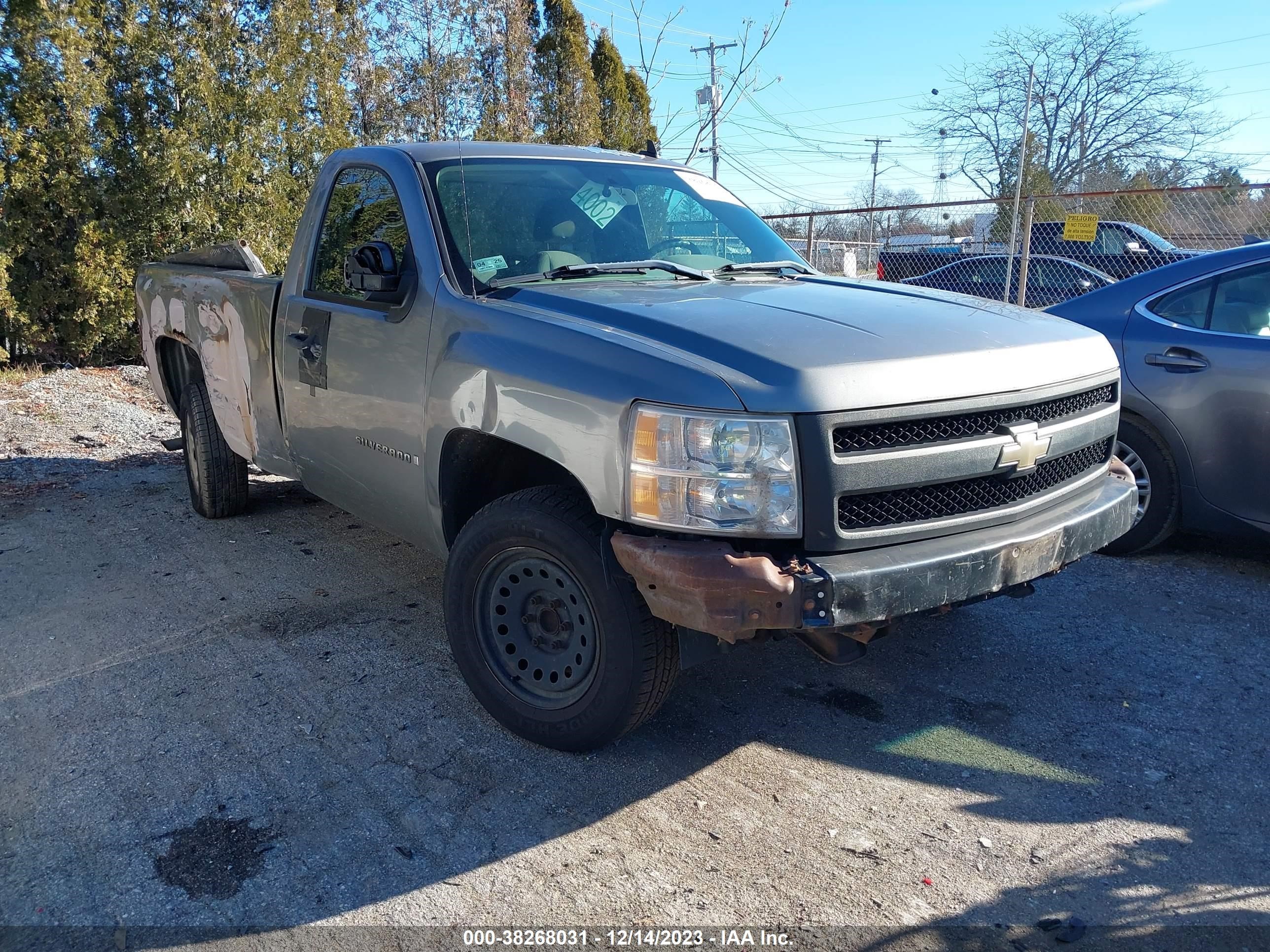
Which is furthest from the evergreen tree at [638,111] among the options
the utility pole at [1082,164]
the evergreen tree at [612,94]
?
the utility pole at [1082,164]

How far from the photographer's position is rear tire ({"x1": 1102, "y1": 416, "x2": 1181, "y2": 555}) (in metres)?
4.96

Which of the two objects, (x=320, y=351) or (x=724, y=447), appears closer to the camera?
(x=724, y=447)

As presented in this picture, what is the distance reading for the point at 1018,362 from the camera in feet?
10.0

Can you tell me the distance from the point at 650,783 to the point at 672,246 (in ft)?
7.03

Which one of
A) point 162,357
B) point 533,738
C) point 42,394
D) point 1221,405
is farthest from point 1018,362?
point 42,394

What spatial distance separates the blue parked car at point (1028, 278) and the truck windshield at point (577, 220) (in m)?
9.03

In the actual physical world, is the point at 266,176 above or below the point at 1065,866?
above

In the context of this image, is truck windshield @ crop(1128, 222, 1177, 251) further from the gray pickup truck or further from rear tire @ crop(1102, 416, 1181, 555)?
the gray pickup truck

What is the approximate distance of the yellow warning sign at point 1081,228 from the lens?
9.44 metres

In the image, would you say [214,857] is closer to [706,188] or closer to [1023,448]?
[1023,448]

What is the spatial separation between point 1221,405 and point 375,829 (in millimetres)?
4233

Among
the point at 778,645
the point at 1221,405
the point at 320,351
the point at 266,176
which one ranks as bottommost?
the point at 778,645

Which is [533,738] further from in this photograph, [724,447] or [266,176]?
[266,176]

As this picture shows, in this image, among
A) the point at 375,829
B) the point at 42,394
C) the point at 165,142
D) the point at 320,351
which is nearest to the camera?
the point at 375,829
